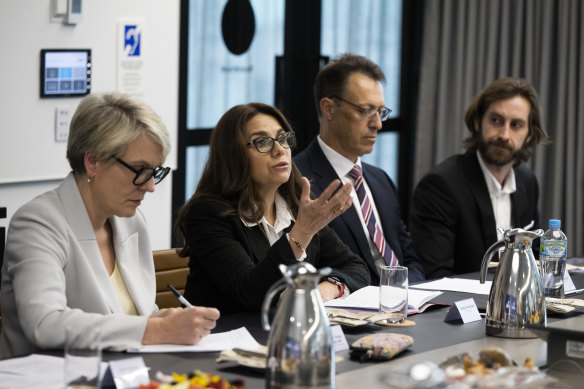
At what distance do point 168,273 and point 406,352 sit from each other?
131cm

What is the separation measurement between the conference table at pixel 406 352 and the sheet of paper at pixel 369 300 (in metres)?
0.05

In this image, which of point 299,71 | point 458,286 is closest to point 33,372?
point 458,286

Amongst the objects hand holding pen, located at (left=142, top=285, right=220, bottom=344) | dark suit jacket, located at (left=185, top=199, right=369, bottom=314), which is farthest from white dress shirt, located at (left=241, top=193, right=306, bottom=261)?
hand holding pen, located at (left=142, top=285, right=220, bottom=344)

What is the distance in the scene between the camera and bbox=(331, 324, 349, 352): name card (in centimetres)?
200

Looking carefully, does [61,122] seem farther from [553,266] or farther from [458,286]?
[553,266]

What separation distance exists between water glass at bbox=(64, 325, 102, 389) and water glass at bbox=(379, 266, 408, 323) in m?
0.99

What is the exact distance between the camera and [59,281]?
2.07 meters

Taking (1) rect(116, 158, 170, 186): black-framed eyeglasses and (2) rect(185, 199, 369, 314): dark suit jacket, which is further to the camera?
(2) rect(185, 199, 369, 314): dark suit jacket

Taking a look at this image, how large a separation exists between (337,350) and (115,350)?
51cm

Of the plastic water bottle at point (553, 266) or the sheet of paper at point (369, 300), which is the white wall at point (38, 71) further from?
the plastic water bottle at point (553, 266)

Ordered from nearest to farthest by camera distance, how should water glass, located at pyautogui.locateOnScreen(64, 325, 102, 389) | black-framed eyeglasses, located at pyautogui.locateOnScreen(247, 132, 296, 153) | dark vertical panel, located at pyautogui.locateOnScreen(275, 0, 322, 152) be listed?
water glass, located at pyautogui.locateOnScreen(64, 325, 102, 389) → black-framed eyeglasses, located at pyautogui.locateOnScreen(247, 132, 296, 153) → dark vertical panel, located at pyautogui.locateOnScreen(275, 0, 322, 152)

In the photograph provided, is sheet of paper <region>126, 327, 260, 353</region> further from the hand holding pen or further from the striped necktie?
the striped necktie

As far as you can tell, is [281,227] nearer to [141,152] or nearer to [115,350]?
[141,152]

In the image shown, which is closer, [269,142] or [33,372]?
[33,372]
